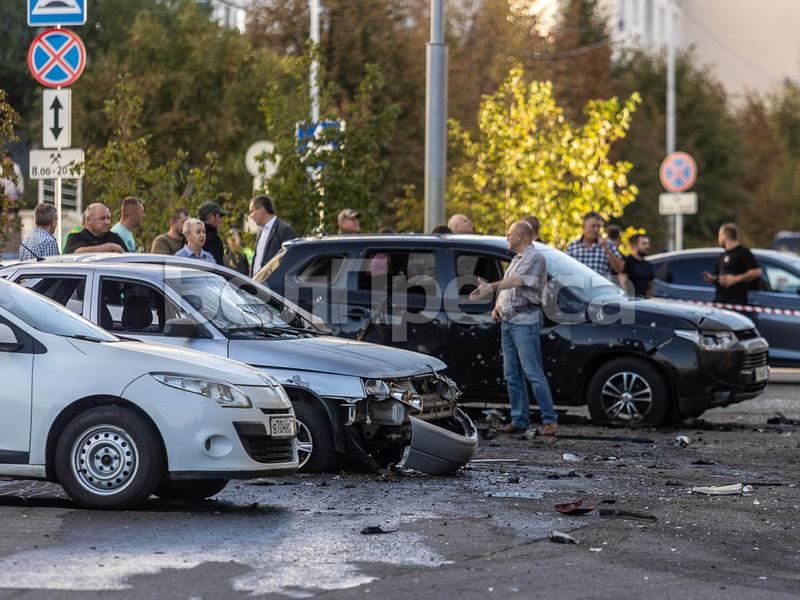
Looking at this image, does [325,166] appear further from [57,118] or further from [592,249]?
[57,118]

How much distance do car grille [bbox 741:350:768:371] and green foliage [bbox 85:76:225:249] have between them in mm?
7635

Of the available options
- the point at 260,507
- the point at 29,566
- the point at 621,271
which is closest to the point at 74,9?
the point at 621,271

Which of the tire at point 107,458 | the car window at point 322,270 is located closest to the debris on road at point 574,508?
the tire at point 107,458

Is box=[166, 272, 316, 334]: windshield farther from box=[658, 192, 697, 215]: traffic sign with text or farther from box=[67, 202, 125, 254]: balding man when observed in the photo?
box=[658, 192, 697, 215]: traffic sign with text

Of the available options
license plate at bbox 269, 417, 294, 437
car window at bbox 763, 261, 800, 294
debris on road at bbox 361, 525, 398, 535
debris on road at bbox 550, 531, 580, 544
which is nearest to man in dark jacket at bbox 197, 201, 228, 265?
license plate at bbox 269, 417, 294, 437

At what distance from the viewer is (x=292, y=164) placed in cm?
2200

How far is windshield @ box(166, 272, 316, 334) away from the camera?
11.9m

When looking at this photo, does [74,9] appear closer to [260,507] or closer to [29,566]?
[260,507]

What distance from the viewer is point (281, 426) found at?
10086mm

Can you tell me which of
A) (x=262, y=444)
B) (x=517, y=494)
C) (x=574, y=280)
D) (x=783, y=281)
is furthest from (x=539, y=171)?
(x=262, y=444)

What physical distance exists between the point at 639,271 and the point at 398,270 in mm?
5683

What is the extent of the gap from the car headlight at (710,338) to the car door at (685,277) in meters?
7.02

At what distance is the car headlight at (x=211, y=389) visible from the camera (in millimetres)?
9617

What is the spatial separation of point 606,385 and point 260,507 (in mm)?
6174
